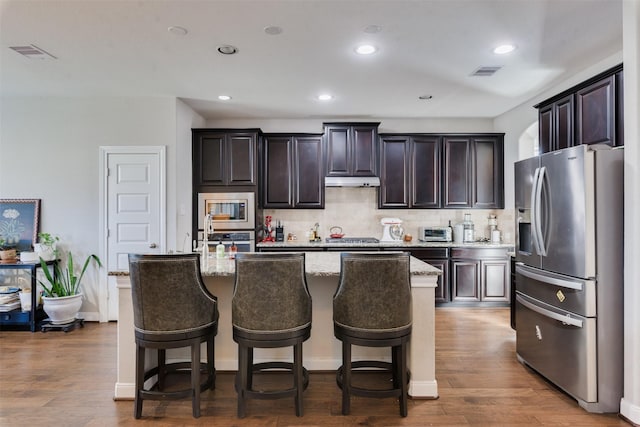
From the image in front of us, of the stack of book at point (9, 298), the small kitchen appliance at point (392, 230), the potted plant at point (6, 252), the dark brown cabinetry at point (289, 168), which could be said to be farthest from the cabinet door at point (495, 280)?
the potted plant at point (6, 252)

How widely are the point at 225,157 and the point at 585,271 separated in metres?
4.22

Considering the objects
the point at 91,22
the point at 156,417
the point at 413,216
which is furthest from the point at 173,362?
the point at 413,216

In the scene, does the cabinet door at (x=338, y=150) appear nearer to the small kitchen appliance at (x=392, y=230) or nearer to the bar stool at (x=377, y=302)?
the small kitchen appliance at (x=392, y=230)

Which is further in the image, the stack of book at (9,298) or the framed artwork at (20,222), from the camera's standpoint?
the framed artwork at (20,222)

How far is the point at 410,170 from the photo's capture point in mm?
5426

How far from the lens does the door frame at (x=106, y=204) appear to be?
448 cm

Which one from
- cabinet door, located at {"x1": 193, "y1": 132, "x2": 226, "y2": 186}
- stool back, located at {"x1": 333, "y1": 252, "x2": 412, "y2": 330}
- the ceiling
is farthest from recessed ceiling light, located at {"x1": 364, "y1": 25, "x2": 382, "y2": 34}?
cabinet door, located at {"x1": 193, "y1": 132, "x2": 226, "y2": 186}

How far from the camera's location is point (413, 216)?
5734mm

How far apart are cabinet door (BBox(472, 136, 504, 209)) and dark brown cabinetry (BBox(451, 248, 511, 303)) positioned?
752mm

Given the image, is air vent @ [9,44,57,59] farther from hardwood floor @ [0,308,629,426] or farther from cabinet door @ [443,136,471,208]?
cabinet door @ [443,136,471,208]

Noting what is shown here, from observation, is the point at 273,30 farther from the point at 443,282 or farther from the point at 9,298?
the point at 9,298

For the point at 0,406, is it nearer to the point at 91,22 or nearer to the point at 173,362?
the point at 173,362

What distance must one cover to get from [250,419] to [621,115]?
3465mm

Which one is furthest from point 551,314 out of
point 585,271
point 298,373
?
point 298,373
